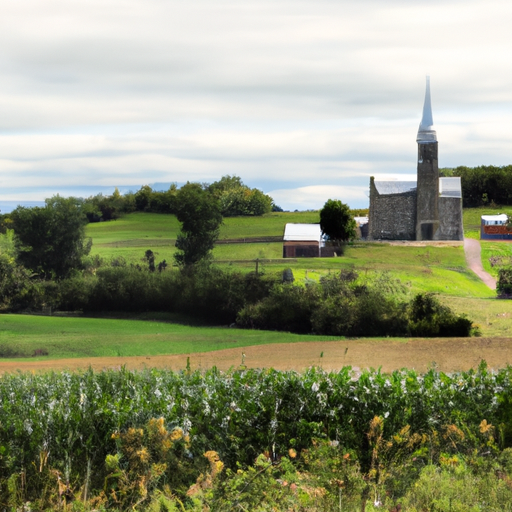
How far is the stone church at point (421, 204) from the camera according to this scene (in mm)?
23562

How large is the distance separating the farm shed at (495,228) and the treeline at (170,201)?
26.6 feet

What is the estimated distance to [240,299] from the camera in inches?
Result: 608

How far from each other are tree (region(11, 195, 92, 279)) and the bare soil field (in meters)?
2.80

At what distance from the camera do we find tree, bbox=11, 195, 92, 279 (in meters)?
15.7

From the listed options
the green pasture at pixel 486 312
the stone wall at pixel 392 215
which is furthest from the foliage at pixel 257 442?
the stone wall at pixel 392 215

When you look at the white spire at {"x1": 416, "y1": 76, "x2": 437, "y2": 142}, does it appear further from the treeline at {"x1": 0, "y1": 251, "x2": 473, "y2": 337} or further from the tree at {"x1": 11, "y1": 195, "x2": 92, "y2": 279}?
the tree at {"x1": 11, "y1": 195, "x2": 92, "y2": 279}

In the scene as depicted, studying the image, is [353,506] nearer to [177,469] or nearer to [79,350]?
[177,469]

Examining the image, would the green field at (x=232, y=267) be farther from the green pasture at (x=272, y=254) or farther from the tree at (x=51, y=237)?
the tree at (x=51, y=237)

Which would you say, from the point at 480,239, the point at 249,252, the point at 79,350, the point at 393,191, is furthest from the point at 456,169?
the point at 79,350

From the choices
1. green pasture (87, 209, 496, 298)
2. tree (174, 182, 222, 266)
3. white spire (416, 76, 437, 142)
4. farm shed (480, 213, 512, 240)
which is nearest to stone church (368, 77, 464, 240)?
white spire (416, 76, 437, 142)

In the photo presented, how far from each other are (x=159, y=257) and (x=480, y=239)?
11.0 meters

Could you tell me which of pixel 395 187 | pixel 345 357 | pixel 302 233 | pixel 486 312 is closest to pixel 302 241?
pixel 302 233

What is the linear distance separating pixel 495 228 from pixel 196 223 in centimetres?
1186

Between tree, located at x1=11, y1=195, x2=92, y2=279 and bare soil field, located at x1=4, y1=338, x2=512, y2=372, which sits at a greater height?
tree, located at x1=11, y1=195, x2=92, y2=279
